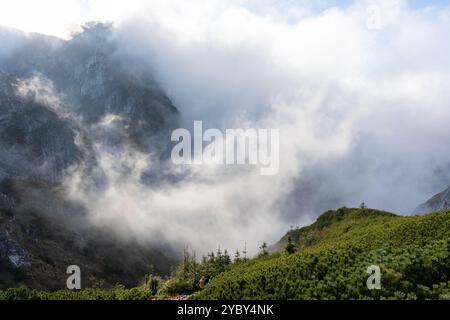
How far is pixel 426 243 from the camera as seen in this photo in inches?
2749

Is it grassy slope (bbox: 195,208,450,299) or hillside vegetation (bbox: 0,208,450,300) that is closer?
grassy slope (bbox: 195,208,450,299)

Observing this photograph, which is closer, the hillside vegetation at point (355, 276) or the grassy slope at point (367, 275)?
the grassy slope at point (367, 275)

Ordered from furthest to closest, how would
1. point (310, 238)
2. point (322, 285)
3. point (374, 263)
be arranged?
point (310, 238), point (374, 263), point (322, 285)

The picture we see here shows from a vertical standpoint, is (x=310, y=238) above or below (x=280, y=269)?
above

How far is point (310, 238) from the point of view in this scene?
13662 cm
